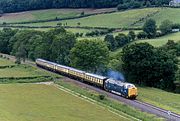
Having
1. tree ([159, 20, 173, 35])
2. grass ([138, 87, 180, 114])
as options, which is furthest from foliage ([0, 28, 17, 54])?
grass ([138, 87, 180, 114])

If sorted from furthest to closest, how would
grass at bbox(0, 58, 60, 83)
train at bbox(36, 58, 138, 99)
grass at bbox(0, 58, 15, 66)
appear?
grass at bbox(0, 58, 15, 66) → grass at bbox(0, 58, 60, 83) → train at bbox(36, 58, 138, 99)

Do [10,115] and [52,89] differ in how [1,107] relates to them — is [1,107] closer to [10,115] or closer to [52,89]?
[10,115]

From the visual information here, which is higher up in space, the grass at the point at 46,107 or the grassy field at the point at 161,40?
the grassy field at the point at 161,40

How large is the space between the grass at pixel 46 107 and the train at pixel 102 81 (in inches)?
317

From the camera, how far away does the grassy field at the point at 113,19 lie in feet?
565

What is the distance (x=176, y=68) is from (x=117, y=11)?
357 feet

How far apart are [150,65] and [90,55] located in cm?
1489

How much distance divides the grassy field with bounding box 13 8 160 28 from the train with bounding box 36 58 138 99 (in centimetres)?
6362

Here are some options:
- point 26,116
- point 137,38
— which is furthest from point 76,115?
point 137,38

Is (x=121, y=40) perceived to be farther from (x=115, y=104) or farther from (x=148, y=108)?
(x=148, y=108)

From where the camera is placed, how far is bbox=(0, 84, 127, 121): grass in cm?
5713

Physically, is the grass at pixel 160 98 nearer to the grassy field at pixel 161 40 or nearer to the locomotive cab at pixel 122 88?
the locomotive cab at pixel 122 88

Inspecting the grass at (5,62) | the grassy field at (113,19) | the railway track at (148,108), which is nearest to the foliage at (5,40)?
the grass at (5,62)

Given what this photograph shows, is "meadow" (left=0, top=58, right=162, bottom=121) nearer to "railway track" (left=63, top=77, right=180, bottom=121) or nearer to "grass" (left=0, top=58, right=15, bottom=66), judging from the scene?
"railway track" (left=63, top=77, right=180, bottom=121)
